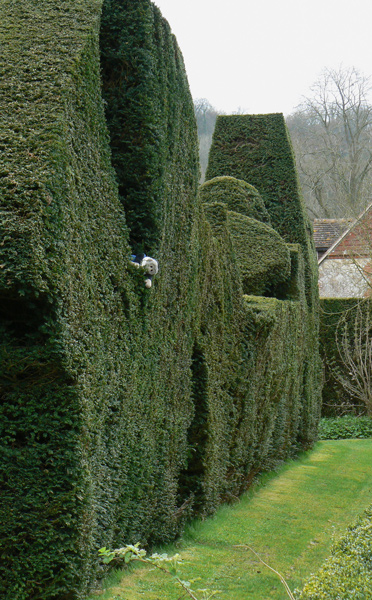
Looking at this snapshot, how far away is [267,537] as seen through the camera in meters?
6.71

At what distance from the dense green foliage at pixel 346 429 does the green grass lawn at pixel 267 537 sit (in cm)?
633

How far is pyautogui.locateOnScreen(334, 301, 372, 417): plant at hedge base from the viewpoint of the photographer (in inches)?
703

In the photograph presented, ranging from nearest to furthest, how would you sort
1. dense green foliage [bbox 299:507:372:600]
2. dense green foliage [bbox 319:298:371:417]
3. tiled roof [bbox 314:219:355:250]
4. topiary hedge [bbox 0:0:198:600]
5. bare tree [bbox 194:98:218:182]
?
topiary hedge [bbox 0:0:198:600], dense green foliage [bbox 299:507:372:600], dense green foliage [bbox 319:298:371:417], bare tree [bbox 194:98:218:182], tiled roof [bbox 314:219:355:250]

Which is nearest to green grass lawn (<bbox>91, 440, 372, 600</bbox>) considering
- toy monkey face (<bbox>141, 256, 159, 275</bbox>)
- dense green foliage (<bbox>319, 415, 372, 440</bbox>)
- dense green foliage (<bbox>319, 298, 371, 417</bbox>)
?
toy monkey face (<bbox>141, 256, 159, 275</bbox>)

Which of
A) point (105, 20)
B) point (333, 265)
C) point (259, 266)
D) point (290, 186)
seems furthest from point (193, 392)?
point (333, 265)

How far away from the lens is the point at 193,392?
6582mm

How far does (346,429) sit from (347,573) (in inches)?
565

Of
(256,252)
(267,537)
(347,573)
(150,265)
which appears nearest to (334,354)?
(256,252)

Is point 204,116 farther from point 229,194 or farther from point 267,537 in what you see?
point 267,537

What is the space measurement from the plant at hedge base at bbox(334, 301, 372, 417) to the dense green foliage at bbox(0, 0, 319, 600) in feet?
36.9

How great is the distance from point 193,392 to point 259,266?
4469 millimetres

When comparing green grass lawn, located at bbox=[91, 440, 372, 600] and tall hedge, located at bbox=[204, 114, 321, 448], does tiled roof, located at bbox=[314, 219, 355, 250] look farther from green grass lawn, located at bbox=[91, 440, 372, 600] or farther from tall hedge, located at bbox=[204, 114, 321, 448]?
green grass lawn, located at bbox=[91, 440, 372, 600]

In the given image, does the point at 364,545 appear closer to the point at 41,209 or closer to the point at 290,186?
the point at 41,209

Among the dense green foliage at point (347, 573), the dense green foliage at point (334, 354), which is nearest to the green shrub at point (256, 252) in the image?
the dense green foliage at point (347, 573)
